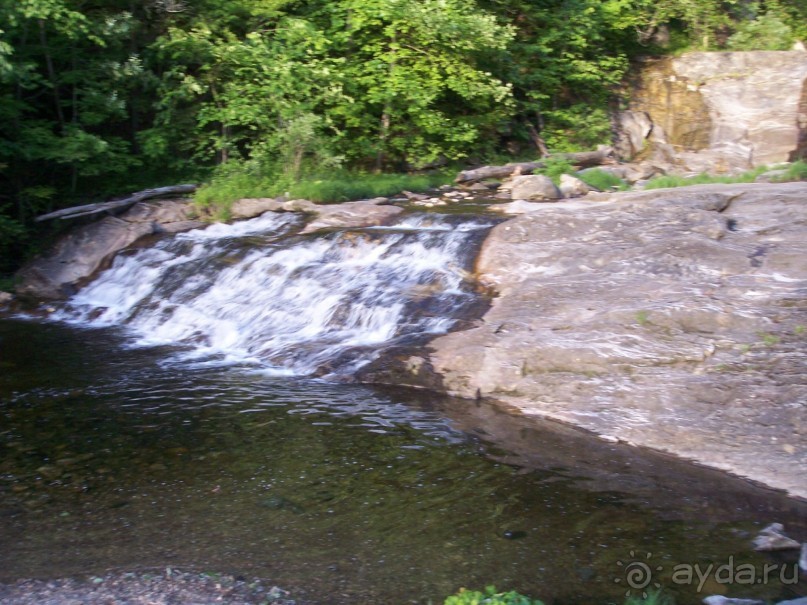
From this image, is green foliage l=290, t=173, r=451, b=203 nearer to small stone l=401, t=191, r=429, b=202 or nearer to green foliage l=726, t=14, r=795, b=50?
small stone l=401, t=191, r=429, b=202

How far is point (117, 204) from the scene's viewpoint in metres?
15.1

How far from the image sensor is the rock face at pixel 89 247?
1398 centimetres

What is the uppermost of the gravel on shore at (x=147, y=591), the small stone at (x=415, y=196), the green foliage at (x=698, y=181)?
the green foliage at (x=698, y=181)

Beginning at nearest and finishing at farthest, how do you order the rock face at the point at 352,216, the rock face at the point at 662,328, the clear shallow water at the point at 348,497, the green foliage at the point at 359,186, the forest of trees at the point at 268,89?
the clear shallow water at the point at 348,497
the rock face at the point at 662,328
the rock face at the point at 352,216
the forest of trees at the point at 268,89
the green foliage at the point at 359,186

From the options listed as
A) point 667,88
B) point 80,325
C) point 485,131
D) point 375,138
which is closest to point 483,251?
point 80,325

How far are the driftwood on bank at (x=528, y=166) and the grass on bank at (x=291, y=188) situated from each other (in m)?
0.88

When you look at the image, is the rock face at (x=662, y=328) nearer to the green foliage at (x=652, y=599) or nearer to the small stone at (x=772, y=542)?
the small stone at (x=772, y=542)

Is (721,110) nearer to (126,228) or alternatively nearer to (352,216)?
(352,216)

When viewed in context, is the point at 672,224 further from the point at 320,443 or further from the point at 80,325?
the point at 80,325

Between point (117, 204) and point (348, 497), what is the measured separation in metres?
10.6

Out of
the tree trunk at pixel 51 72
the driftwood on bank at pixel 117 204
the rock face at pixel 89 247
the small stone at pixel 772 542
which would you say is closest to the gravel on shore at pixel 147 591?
the small stone at pixel 772 542

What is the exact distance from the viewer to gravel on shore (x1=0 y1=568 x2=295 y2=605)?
4535mm

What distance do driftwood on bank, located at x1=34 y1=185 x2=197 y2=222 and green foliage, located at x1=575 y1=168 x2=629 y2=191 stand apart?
7600 millimetres

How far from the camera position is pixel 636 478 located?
22.1 feet
